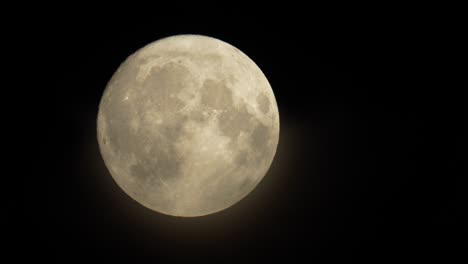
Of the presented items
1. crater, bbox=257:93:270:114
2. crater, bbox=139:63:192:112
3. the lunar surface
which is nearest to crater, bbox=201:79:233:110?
the lunar surface

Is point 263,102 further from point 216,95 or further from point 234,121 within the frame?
point 216,95

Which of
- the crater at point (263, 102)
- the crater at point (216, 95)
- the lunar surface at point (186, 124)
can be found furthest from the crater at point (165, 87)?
the crater at point (263, 102)

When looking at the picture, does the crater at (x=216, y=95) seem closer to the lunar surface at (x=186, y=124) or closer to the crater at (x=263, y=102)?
the lunar surface at (x=186, y=124)

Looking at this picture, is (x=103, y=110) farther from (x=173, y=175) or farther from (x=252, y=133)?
(x=252, y=133)

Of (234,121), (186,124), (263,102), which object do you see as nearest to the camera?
(186,124)

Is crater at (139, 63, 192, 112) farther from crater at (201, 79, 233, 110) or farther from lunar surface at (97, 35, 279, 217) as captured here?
crater at (201, 79, 233, 110)

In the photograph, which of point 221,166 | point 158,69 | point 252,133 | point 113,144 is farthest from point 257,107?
point 113,144

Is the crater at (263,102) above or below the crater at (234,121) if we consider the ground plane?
above

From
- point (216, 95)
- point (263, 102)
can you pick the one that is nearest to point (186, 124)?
point (216, 95)

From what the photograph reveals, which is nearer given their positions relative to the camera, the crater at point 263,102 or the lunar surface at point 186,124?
the lunar surface at point 186,124
